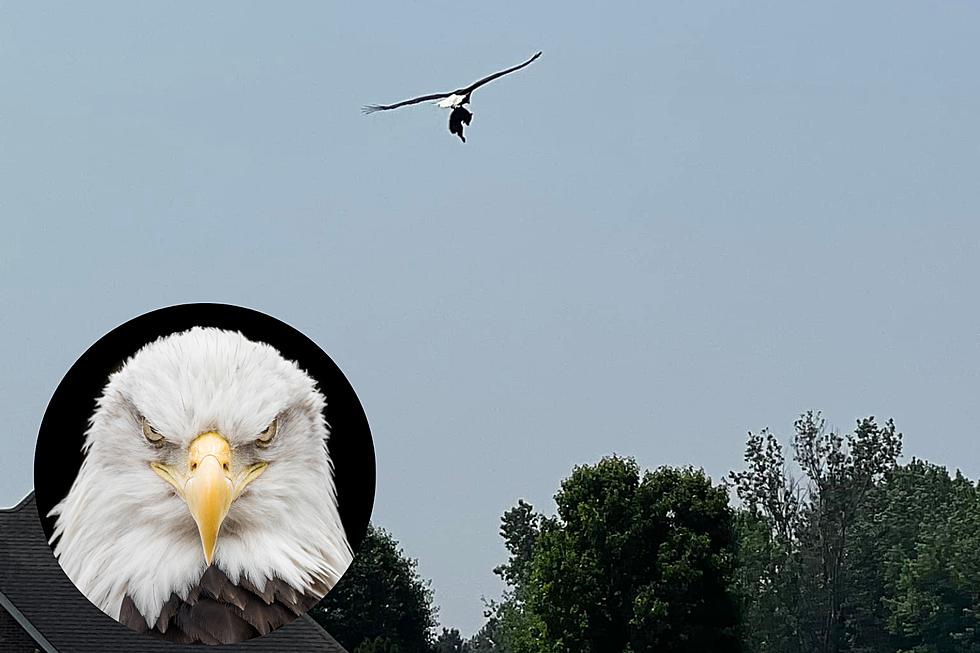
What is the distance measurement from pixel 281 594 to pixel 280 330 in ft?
1.47

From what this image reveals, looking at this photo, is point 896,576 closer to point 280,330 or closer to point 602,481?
point 602,481

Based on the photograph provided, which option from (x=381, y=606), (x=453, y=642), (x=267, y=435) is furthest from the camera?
(x=453, y=642)

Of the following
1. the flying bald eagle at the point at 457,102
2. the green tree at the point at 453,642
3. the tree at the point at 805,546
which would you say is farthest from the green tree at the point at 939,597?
the flying bald eagle at the point at 457,102

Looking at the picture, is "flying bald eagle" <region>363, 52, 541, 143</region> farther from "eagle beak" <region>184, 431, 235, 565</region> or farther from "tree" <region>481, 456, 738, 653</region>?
"tree" <region>481, 456, 738, 653</region>

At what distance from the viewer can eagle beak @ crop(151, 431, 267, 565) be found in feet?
9.34

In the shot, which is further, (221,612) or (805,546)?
(805,546)

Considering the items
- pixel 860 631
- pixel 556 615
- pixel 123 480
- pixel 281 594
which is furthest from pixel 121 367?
pixel 860 631

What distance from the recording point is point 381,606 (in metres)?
76.3

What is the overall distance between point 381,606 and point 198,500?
74.6 metres

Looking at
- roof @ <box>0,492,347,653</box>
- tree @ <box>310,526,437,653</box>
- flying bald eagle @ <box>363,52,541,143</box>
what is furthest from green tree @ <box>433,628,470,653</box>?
flying bald eagle @ <box>363,52,541,143</box>

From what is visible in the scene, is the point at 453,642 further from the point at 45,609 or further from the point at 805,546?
the point at 45,609

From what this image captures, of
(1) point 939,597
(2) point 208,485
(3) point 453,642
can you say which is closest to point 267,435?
(2) point 208,485

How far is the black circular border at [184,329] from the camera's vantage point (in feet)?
9.50

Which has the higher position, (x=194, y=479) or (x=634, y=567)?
(x=634, y=567)
